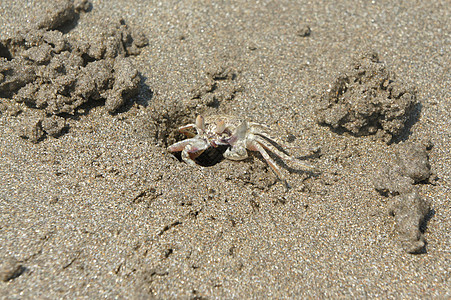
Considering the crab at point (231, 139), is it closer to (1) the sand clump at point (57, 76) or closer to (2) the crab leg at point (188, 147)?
(2) the crab leg at point (188, 147)

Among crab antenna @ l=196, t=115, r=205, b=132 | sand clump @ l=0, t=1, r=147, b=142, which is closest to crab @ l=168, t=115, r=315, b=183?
crab antenna @ l=196, t=115, r=205, b=132

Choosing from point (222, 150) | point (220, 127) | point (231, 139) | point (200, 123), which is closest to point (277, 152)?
point (231, 139)

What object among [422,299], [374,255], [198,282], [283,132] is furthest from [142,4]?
[422,299]

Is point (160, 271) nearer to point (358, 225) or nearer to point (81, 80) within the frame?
point (358, 225)

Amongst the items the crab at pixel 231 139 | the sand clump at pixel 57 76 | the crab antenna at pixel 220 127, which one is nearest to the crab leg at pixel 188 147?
the crab at pixel 231 139

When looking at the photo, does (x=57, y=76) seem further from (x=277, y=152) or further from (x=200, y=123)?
(x=277, y=152)

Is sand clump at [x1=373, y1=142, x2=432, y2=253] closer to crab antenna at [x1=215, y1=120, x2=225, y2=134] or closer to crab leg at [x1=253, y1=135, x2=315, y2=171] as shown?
crab leg at [x1=253, y1=135, x2=315, y2=171]

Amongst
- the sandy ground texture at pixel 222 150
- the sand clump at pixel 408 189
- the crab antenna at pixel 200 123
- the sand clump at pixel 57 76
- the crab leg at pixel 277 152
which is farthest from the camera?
the sand clump at pixel 57 76

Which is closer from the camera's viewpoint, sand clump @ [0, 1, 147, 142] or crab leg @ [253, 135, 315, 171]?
crab leg @ [253, 135, 315, 171]
